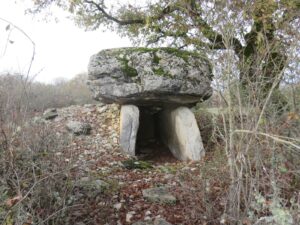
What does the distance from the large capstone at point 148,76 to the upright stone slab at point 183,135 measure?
0.90 feet

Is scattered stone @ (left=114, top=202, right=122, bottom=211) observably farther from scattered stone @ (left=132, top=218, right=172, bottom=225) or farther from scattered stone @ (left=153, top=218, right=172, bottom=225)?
scattered stone @ (left=153, top=218, right=172, bottom=225)

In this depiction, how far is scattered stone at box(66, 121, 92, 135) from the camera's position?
6.11 m

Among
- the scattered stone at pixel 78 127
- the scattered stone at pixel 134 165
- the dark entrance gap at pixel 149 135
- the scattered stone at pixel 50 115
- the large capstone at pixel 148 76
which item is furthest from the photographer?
the scattered stone at pixel 50 115

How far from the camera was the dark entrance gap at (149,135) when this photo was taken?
656 centimetres

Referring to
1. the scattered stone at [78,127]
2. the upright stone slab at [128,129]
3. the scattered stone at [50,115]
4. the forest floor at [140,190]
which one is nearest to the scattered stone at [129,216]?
the forest floor at [140,190]

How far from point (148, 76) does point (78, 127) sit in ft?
5.06

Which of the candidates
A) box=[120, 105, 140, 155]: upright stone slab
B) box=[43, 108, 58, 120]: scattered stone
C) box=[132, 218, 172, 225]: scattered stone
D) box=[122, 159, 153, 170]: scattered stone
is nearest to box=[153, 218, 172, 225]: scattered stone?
box=[132, 218, 172, 225]: scattered stone

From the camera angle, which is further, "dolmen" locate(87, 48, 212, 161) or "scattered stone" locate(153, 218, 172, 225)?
"dolmen" locate(87, 48, 212, 161)

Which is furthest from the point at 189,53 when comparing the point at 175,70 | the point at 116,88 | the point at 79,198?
the point at 79,198

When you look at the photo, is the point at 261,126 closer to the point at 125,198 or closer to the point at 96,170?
the point at 125,198

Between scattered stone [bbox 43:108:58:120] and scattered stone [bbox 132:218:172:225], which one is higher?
scattered stone [bbox 43:108:58:120]

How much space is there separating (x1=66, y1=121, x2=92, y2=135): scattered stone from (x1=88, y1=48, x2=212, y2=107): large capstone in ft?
2.04

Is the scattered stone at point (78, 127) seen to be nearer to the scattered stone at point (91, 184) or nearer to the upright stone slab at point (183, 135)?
the upright stone slab at point (183, 135)

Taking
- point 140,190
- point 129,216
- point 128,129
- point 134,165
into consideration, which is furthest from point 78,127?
point 129,216
